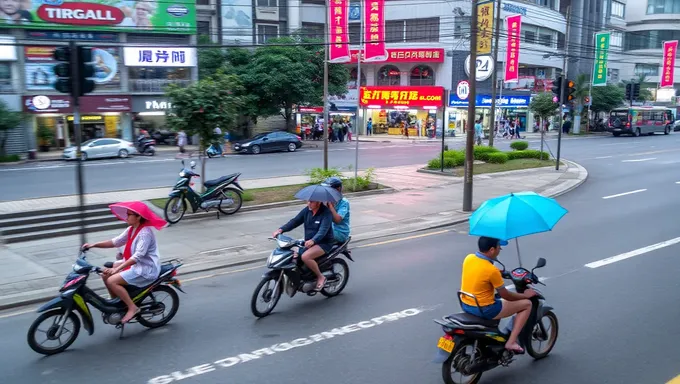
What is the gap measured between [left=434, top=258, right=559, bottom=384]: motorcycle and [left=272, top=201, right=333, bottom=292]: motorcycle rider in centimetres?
274

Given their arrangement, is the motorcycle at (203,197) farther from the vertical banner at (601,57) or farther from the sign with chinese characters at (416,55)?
the vertical banner at (601,57)

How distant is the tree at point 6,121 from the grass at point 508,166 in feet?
73.2

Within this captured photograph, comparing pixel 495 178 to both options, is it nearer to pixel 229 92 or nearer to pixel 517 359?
pixel 229 92

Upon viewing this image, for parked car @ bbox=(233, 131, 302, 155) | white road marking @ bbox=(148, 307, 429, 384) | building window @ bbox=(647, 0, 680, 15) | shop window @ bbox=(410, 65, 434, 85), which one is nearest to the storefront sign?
parked car @ bbox=(233, 131, 302, 155)

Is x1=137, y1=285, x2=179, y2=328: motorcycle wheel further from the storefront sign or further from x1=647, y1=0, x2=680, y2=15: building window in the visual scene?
x1=647, y1=0, x2=680, y2=15: building window

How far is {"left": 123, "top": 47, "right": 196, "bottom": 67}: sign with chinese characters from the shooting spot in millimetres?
35688

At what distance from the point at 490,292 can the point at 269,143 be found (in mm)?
29854

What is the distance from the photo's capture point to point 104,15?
34.4 m

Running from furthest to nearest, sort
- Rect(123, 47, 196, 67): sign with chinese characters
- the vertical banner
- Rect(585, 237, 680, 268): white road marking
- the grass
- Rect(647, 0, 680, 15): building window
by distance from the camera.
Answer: Rect(647, 0, 680, 15): building window → the vertical banner → Rect(123, 47, 196, 67): sign with chinese characters → the grass → Rect(585, 237, 680, 268): white road marking

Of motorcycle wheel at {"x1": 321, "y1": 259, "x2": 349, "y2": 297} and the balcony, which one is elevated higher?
the balcony

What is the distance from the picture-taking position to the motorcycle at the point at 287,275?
24.6ft

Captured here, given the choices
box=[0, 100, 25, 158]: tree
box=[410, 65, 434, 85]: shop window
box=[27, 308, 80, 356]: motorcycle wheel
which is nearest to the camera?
box=[27, 308, 80, 356]: motorcycle wheel

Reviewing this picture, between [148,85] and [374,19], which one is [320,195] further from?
[148,85]

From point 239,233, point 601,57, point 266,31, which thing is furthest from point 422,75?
point 239,233
